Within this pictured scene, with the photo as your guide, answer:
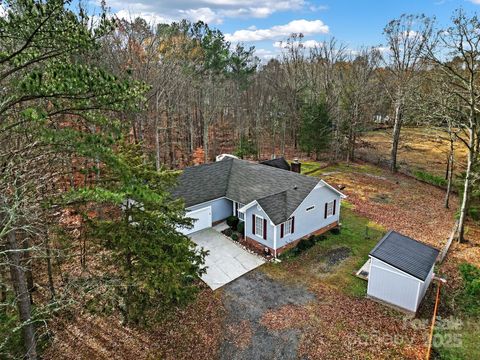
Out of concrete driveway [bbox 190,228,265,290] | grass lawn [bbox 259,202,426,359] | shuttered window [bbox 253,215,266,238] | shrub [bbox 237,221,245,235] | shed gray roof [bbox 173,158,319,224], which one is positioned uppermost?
shed gray roof [bbox 173,158,319,224]

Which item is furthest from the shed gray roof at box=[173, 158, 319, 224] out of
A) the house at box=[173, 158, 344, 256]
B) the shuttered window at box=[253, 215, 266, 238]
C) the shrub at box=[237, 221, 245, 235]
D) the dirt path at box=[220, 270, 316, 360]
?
the dirt path at box=[220, 270, 316, 360]

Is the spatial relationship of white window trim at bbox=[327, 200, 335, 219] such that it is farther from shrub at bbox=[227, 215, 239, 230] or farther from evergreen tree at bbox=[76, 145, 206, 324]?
evergreen tree at bbox=[76, 145, 206, 324]

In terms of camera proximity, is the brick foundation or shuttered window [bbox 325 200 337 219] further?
shuttered window [bbox 325 200 337 219]

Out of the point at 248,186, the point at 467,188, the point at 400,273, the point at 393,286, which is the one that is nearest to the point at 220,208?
the point at 248,186

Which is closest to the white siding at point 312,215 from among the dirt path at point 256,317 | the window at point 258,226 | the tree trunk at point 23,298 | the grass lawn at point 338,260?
the grass lawn at point 338,260

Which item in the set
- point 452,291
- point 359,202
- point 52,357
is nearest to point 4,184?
point 52,357

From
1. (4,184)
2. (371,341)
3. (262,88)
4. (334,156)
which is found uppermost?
(262,88)

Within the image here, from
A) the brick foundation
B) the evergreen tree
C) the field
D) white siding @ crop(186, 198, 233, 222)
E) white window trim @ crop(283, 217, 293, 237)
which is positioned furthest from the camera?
the field

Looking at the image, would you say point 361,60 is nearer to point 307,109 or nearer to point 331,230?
point 307,109
